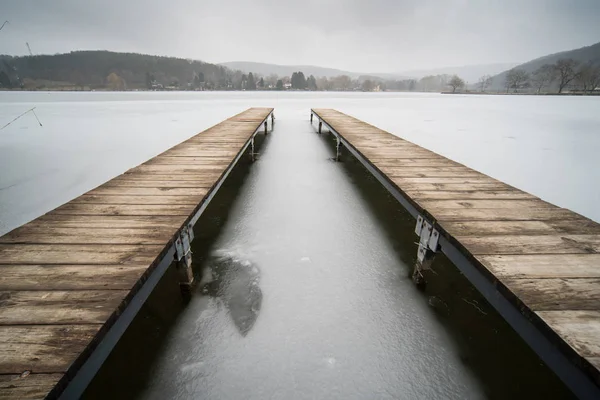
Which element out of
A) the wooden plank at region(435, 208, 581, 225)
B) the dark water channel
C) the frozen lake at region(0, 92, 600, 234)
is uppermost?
the wooden plank at region(435, 208, 581, 225)

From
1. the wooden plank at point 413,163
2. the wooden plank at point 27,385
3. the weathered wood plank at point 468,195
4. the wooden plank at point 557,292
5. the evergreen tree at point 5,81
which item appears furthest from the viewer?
the evergreen tree at point 5,81

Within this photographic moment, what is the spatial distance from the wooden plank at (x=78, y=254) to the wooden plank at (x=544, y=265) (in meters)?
1.98

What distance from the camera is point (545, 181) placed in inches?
209

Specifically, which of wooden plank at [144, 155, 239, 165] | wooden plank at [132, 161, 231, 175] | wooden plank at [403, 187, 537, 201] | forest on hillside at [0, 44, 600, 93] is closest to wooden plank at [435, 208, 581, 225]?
wooden plank at [403, 187, 537, 201]

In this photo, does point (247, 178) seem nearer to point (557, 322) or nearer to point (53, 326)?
point (53, 326)

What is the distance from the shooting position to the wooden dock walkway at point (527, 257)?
1205 mm

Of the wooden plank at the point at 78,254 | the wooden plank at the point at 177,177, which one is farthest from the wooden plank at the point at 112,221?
the wooden plank at the point at 177,177

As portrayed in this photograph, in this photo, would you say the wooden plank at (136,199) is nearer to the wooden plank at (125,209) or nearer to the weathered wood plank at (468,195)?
the wooden plank at (125,209)

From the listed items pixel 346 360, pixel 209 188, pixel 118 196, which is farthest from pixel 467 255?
pixel 118 196

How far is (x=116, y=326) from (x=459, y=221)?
2.28 meters

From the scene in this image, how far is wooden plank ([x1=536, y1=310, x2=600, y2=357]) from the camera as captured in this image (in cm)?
114

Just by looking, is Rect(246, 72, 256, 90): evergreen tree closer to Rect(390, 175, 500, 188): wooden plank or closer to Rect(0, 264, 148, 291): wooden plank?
Rect(390, 175, 500, 188): wooden plank

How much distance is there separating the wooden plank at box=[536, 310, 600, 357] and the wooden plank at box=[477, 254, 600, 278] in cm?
28

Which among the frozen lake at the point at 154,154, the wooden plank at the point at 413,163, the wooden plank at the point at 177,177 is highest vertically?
the wooden plank at the point at 413,163
